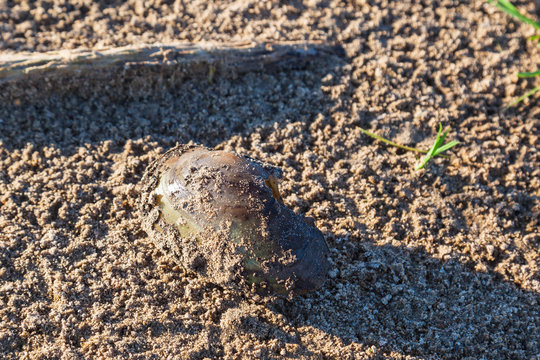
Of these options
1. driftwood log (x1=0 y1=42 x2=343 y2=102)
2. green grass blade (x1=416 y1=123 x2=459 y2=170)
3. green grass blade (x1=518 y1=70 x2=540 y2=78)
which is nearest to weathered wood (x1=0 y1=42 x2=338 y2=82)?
driftwood log (x1=0 y1=42 x2=343 y2=102)

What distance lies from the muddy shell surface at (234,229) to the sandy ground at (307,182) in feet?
0.51

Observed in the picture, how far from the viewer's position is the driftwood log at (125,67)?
2.95 meters

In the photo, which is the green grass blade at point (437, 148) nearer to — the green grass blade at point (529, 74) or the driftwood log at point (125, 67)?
the green grass blade at point (529, 74)

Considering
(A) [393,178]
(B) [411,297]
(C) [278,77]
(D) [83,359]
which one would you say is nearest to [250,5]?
(C) [278,77]

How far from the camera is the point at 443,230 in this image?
2.68m

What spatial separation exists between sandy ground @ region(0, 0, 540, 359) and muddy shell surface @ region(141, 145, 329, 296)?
16cm

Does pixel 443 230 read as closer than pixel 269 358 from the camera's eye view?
No

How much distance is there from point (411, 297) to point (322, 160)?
2.76 ft

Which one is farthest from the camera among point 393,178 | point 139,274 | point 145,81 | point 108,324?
point 145,81

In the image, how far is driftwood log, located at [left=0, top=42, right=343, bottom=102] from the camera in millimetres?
2947

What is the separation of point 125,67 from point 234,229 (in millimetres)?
1392

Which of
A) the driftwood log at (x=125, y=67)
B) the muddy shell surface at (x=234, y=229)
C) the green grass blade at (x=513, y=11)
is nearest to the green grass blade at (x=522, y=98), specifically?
the green grass blade at (x=513, y=11)

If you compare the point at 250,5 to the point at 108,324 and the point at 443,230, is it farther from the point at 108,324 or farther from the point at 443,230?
the point at 108,324

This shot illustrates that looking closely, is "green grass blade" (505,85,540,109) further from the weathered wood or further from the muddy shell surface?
the muddy shell surface
